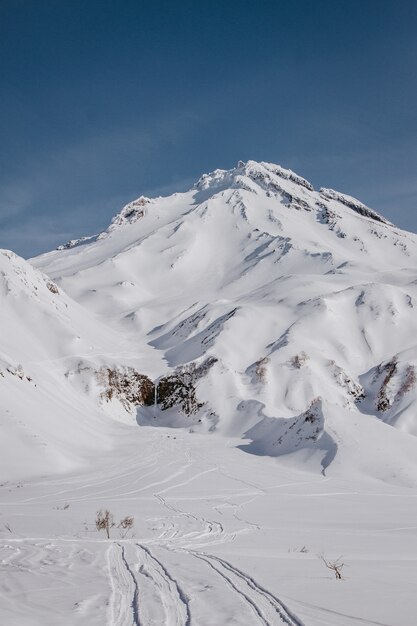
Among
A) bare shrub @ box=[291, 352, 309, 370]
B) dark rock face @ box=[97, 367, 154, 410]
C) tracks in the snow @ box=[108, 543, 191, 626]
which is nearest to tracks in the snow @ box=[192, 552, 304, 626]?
tracks in the snow @ box=[108, 543, 191, 626]

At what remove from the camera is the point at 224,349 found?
217 feet

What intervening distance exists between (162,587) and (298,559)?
11.9 ft

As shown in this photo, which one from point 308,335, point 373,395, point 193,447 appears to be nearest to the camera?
point 193,447

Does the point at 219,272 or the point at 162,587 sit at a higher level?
the point at 219,272

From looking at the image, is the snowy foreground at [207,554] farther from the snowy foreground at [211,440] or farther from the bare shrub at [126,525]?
the bare shrub at [126,525]

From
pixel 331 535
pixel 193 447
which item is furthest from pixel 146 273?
pixel 331 535

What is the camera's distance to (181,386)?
6141 cm

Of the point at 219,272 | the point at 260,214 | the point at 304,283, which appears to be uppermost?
the point at 260,214

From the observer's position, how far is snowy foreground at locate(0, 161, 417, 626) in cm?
712

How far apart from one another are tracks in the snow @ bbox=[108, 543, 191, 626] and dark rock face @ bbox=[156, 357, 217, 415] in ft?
164

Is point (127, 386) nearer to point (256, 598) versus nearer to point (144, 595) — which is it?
point (144, 595)

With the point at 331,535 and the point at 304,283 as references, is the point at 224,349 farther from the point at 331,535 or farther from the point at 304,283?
the point at 331,535

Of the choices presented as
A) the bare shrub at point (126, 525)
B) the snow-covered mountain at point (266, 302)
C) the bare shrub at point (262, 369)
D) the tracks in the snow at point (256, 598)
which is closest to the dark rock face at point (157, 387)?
the snow-covered mountain at point (266, 302)

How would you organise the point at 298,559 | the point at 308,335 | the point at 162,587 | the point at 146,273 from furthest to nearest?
the point at 146,273
the point at 308,335
the point at 298,559
the point at 162,587
